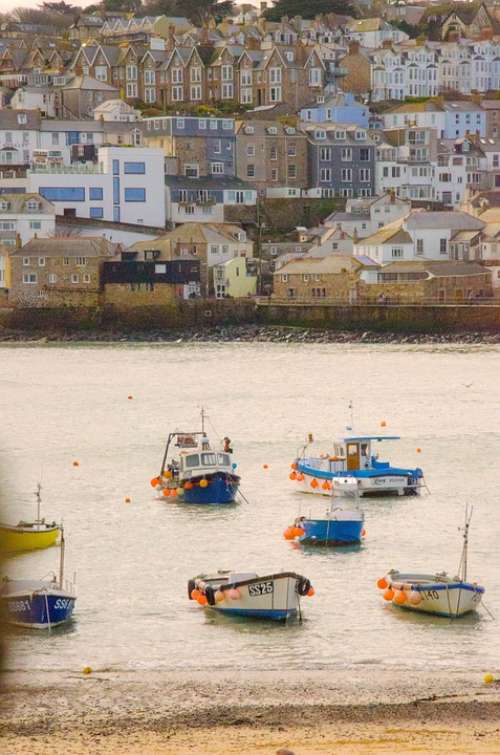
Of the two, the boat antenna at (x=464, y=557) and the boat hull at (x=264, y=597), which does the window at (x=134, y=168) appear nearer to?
the boat antenna at (x=464, y=557)

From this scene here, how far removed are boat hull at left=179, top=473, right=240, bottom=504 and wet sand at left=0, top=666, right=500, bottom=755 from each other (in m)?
10.2

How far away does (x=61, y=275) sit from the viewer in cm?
6544

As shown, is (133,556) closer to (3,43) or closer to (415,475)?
(415,475)

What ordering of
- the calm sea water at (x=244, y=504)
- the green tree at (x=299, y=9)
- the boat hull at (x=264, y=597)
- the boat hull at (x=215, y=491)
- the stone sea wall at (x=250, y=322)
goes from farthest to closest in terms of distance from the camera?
the green tree at (x=299, y=9) → the stone sea wall at (x=250, y=322) → the boat hull at (x=215, y=491) → the boat hull at (x=264, y=597) → the calm sea water at (x=244, y=504)

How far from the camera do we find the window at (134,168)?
7144 cm

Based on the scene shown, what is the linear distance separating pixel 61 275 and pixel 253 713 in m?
51.6

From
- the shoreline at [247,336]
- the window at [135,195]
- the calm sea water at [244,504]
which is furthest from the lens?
the window at [135,195]

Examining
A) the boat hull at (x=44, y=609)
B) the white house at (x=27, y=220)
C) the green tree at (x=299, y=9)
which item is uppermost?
the green tree at (x=299, y=9)

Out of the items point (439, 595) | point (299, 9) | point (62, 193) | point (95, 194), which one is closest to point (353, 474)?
point (439, 595)

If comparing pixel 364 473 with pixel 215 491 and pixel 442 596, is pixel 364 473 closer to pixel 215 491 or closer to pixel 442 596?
pixel 215 491

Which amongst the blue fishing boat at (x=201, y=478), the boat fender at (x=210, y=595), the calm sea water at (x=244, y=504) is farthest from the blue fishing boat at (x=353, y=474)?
the boat fender at (x=210, y=595)

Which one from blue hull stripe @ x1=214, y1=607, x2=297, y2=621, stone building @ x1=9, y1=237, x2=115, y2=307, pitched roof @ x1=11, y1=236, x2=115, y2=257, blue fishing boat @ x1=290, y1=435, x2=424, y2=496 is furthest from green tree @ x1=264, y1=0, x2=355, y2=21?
blue hull stripe @ x1=214, y1=607, x2=297, y2=621

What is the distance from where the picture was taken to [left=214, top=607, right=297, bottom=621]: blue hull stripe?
18328mm

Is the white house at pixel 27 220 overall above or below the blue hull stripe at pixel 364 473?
above
